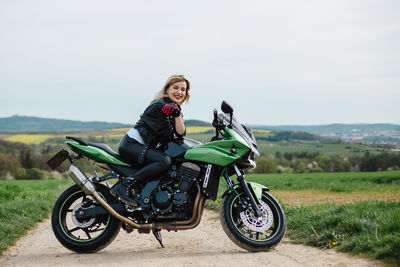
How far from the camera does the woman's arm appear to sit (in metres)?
5.73

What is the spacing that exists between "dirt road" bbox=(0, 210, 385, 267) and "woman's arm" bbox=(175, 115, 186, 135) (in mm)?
1625

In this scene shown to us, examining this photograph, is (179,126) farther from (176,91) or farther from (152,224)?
(152,224)

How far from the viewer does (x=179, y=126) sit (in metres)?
5.77

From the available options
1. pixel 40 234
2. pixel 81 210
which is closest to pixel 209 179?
pixel 81 210

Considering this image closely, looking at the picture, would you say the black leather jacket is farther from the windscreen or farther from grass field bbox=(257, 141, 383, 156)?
grass field bbox=(257, 141, 383, 156)

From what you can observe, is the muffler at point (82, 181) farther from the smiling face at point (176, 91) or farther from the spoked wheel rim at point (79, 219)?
the smiling face at point (176, 91)

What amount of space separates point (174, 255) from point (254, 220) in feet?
3.76

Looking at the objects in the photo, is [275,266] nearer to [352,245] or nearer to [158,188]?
[352,245]

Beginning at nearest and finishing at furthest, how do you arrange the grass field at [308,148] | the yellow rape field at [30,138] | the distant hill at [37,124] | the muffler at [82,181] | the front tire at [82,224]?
the muffler at [82,181]
the front tire at [82,224]
the grass field at [308,148]
the yellow rape field at [30,138]
the distant hill at [37,124]

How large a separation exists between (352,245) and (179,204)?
2229 millimetres

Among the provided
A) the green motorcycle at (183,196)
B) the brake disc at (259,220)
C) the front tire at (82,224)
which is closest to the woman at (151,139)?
the green motorcycle at (183,196)

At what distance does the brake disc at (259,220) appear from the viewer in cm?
568

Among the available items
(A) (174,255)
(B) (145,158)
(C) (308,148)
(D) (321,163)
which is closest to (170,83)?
(B) (145,158)

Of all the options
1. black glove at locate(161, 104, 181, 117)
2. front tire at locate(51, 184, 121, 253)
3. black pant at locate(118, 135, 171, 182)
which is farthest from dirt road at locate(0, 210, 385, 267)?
black glove at locate(161, 104, 181, 117)
